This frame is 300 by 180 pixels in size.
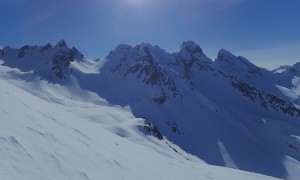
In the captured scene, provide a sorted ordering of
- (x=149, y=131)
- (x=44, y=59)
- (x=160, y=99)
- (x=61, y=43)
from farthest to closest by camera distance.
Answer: (x=61, y=43) < (x=44, y=59) < (x=160, y=99) < (x=149, y=131)

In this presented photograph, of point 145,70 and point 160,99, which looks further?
point 145,70

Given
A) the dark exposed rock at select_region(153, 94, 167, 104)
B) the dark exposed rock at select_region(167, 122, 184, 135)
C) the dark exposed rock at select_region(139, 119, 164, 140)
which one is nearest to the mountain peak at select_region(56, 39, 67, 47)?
the dark exposed rock at select_region(153, 94, 167, 104)

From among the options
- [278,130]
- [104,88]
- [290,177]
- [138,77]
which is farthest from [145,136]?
[278,130]

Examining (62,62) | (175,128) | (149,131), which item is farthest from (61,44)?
(149,131)

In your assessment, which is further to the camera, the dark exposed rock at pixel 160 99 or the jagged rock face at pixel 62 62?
the jagged rock face at pixel 62 62

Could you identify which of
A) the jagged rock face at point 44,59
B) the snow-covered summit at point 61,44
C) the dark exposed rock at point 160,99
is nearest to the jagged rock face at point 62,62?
the jagged rock face at point 44,59

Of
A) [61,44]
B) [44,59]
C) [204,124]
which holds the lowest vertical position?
[204,124]

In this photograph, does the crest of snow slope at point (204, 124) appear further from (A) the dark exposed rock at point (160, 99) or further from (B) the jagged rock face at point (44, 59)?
(B) the jagged rock face at point (44, 59)

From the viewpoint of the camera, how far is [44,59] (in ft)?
602

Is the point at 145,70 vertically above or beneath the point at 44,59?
above

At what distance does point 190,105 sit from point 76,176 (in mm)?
167236

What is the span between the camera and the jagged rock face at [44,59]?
16938 cm

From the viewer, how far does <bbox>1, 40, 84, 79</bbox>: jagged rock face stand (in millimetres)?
169375

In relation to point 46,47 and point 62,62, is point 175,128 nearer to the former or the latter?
point 62,62
